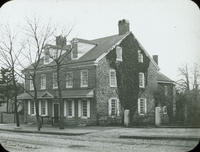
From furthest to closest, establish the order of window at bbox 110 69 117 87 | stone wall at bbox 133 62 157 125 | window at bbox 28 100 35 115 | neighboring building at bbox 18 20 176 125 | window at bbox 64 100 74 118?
window at bbox 28 100 35 115 → stone wall at bbox 133 62 157 125 → window at bbox 64 100 74 118 → window at bbox 110 69 117 87 → neighboring building at bbox 18 20 176 125

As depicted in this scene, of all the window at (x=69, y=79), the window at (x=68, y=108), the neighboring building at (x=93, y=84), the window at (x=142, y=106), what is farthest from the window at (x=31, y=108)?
the window at (x=142, y=106)

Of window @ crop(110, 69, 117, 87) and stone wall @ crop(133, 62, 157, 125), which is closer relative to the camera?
window @ crop(110, 69, 117, 87)

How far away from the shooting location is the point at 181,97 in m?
33.4

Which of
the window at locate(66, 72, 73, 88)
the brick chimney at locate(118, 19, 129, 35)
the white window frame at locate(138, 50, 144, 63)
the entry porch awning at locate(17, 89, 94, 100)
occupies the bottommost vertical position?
the entry porch awning at locate(17, 89, 94, 100)

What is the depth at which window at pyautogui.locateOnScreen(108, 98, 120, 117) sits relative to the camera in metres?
29.1

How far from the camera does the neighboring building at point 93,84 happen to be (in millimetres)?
28438

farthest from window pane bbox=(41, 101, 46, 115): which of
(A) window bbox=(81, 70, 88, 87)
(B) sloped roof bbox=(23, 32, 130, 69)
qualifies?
(A) window bbox=(81, 70, 88, 87)

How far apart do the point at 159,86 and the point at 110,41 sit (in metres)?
7.69

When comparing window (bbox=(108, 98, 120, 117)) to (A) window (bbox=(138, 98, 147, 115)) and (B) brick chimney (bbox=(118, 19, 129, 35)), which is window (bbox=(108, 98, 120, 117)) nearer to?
(A) window (bbox=(138, 98, 147, 115))

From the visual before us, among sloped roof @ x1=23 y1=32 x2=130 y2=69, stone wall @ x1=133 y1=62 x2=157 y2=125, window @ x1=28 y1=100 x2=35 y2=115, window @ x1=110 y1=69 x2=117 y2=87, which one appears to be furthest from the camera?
window @ x1=28 y1=100 x2=35 y2=115

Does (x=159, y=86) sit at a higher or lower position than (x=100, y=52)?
lower

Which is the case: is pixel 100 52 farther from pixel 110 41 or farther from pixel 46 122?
pixel 46 122

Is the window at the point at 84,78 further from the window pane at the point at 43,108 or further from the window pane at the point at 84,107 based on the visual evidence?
the window pane at the point at 43,108

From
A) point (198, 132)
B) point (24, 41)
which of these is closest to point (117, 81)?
point (24, 41)
